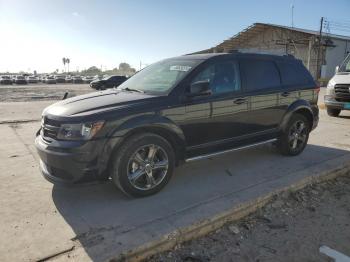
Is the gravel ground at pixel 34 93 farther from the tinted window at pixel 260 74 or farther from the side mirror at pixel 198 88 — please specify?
the side mirror at pixel 198 88

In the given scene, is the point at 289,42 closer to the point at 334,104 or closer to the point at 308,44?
the point at 308,44

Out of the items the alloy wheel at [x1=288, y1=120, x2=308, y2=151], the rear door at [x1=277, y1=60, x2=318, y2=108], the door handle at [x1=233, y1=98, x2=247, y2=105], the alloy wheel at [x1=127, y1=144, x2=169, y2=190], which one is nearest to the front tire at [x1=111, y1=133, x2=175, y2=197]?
the alloy wheel at [x1=127, y1=144, x2=169, y2=190]

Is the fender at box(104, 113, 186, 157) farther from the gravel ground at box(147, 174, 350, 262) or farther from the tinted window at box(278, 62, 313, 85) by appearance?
the tinted window at box(278, 62, 313, 85)

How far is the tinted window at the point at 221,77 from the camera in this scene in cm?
468

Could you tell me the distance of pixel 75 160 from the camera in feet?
12.0

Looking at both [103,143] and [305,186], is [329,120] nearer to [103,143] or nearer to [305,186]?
[305,186]

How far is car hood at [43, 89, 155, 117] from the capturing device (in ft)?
12.7

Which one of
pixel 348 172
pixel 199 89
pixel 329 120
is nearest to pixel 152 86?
pixel 199 89

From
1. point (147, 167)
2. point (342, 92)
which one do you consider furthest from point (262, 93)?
point (342, 92)

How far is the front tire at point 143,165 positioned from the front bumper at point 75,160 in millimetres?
204

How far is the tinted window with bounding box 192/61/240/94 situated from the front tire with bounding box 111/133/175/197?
3.51 feet

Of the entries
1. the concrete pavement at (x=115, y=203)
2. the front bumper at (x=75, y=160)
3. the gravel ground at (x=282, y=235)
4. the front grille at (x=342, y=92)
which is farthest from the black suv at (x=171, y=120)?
the front grille at (x=342, y=92)

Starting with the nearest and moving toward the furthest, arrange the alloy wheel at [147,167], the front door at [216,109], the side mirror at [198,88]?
the alloy wheel at [147,167] → the side mirror at [198,88] → the front door at [216,109]

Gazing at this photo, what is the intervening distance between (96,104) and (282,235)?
2585mm
